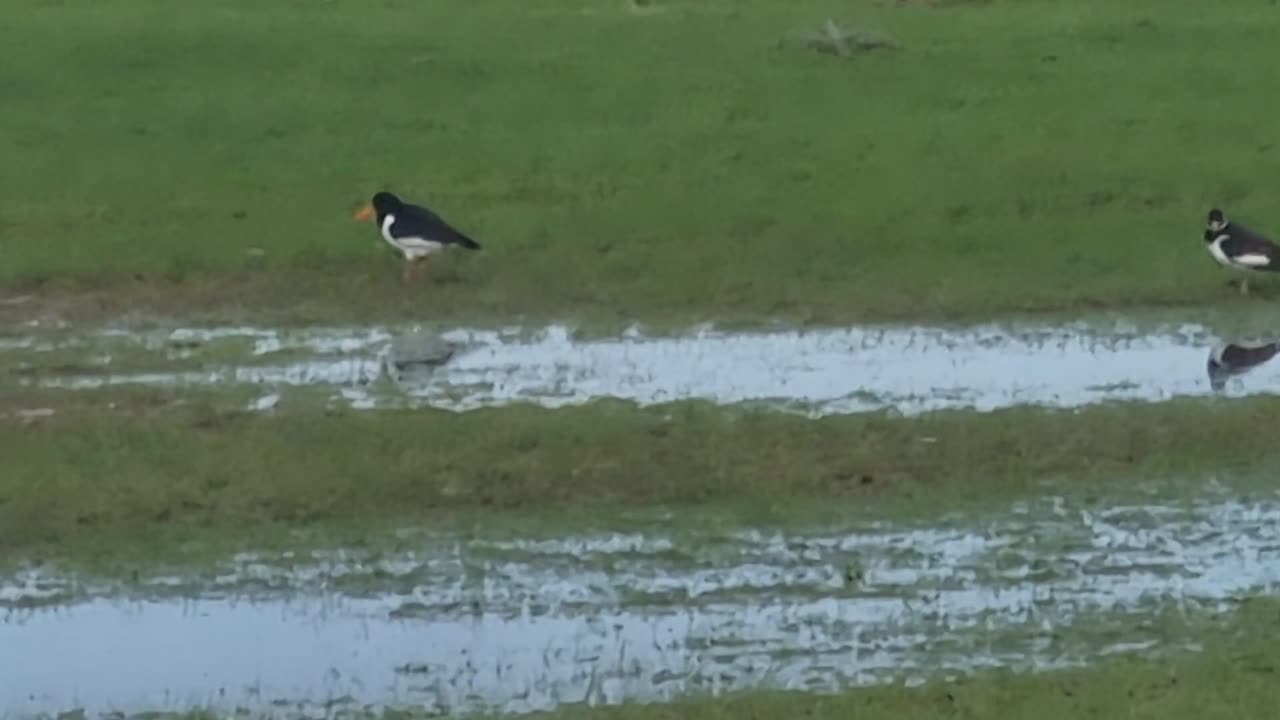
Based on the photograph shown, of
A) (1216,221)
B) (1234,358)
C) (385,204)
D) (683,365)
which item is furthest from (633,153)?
(1234,358)

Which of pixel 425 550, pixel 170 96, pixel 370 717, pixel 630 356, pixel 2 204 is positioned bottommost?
pixel 370 717

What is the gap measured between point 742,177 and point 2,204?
20.6 ft

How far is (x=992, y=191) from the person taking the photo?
71.6 feet

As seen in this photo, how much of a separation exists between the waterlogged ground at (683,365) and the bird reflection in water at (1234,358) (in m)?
0.02

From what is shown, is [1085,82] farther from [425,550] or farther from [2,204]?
[425,550]

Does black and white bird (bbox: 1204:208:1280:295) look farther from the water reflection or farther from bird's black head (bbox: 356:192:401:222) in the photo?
bird's black head (bbox: 356:192:401:222)

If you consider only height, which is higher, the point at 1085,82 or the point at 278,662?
the point at 1085,82

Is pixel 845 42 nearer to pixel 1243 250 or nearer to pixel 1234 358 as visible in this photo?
pixel 1243 250

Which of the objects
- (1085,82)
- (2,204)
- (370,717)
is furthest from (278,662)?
(1085,82)

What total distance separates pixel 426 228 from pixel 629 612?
8.37m

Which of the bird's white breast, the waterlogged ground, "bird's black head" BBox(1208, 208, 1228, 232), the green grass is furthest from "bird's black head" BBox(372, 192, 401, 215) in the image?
"bird's black head" BBox(1208, 208, 1228, 232)

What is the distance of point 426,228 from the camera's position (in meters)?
19.0

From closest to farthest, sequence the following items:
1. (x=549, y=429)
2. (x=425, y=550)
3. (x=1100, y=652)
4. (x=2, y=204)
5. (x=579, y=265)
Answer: (x=1100, y=652) → (x=425, y=550) → (x=549, y=429) → (x=579, y=265) → (x=2, y=204)

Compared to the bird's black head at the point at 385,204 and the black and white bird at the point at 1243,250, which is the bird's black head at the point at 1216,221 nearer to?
the black and white bird at the point at 1243,250
